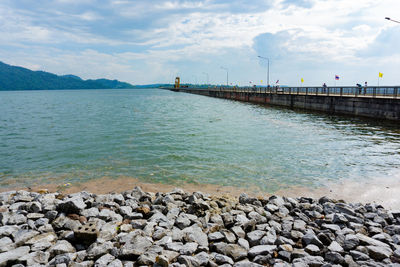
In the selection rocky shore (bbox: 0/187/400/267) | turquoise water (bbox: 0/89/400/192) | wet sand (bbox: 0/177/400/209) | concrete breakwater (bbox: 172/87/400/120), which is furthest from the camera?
concrete breakwater (bbox: 172/87/400/120)

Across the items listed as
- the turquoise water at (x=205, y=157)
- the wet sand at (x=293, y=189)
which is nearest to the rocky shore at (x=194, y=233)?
the wet sand at (x=293, y=189)

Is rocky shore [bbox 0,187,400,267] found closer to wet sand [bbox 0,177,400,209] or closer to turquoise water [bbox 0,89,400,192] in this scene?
Answer: wet sand [bbox 0,177,400,209]

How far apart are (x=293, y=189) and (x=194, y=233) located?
598 centimetres

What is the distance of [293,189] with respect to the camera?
419 inches

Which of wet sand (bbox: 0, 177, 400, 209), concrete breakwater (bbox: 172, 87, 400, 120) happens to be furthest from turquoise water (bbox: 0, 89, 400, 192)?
concrete breakwater (bbox: 172, 87, 400, 120)

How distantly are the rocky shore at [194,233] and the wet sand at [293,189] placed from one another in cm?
187

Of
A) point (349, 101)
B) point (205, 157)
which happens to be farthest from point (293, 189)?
point (349, 101)

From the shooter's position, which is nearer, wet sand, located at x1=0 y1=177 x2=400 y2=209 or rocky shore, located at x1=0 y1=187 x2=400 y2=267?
rocky shore, located at x1=0 y1=187 x2=400 y2=267

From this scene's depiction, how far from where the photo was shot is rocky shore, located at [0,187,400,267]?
518cm

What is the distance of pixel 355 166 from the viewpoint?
45.1 ft

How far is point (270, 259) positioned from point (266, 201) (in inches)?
126

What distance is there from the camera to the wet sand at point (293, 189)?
9.89m

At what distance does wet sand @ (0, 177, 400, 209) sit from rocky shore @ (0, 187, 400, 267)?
1.87m

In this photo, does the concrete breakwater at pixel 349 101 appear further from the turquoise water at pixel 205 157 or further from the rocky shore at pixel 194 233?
the rocky shore at pixel 194 233
